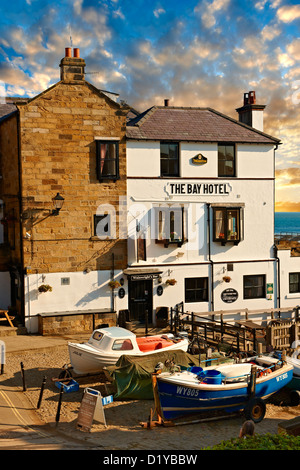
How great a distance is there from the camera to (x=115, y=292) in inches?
1039

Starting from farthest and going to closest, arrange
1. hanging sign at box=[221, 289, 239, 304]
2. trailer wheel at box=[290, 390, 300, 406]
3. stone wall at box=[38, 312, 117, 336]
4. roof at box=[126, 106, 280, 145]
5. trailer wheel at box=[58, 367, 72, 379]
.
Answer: hanging sign at box=[221, 289, 239, 304]
roof at box=[126, 106, 280, 145]
stone wall at box=[38, 312, 117, 336]
trailer wheel at box=[58, 367, 72, 379]
trailer wheel at box=[290, 390, 300, 406]

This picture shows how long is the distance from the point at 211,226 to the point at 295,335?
7.63 m

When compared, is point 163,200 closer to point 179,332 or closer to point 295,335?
point 179,332

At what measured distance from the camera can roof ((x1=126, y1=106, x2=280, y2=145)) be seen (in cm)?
2736

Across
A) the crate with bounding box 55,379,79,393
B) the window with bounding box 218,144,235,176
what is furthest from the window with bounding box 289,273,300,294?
the crate with bounding box 55,379,79,393

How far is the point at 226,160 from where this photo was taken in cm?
2870

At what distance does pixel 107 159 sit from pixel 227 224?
7378 mm

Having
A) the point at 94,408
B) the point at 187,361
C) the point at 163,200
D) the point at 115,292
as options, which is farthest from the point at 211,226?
the point at 94,408

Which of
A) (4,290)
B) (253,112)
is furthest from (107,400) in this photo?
(253,112)

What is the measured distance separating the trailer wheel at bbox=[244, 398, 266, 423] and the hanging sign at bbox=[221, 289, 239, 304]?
38.7ft

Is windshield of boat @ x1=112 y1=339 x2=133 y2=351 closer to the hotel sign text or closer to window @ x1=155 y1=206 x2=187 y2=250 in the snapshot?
window @ x1=155 y1=206 x2=187 y2=250

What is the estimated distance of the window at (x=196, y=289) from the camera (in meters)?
27.8

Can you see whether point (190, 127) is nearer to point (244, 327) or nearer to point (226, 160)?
point (226, 160)
